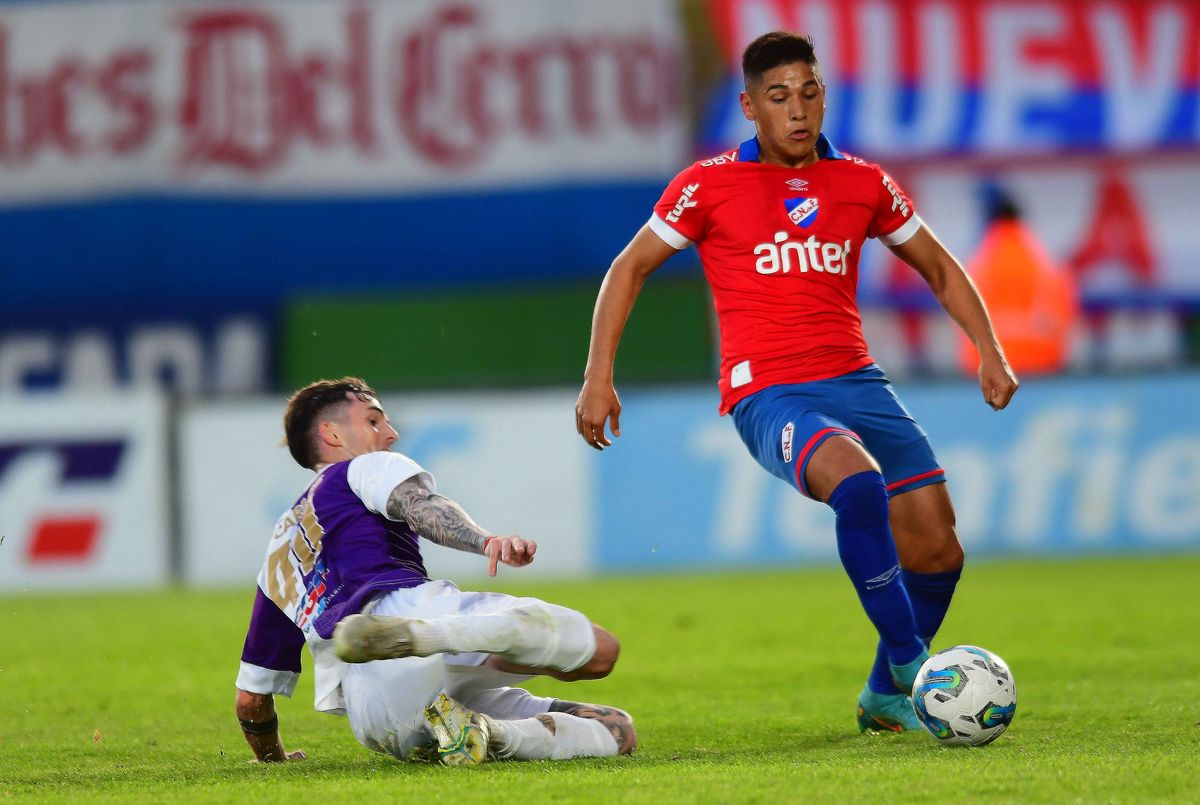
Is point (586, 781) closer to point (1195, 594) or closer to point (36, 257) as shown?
point (1195, 594)

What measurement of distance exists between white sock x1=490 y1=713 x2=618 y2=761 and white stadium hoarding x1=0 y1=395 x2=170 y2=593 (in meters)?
7.50

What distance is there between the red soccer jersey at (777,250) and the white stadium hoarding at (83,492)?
279 inches

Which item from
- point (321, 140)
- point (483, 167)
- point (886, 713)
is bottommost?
point (886, 713)

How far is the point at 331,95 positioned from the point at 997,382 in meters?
10.8

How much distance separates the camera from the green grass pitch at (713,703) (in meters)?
3.99

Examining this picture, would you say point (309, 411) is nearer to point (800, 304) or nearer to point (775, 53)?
point (800, 304)

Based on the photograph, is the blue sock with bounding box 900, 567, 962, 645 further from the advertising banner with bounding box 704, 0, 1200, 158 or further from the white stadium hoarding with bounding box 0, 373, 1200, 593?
the advertising banner with bounding box 704, 0, 1200, 158

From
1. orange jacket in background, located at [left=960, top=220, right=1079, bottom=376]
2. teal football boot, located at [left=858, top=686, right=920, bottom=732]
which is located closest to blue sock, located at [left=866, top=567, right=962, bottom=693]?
teal football boot, located at [left=858, top=686, right=920, bottom=732]

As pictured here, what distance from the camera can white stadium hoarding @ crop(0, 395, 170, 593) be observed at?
11.4 m

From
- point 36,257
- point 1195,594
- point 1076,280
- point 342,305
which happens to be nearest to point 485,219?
point 342,305

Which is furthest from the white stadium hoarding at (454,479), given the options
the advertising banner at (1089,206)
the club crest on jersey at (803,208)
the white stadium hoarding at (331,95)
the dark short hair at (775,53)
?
the dark short hair at (775,53)

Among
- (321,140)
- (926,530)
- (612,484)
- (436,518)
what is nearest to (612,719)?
(436,518)

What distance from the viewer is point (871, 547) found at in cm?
473

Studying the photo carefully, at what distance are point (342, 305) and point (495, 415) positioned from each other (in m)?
3.81
